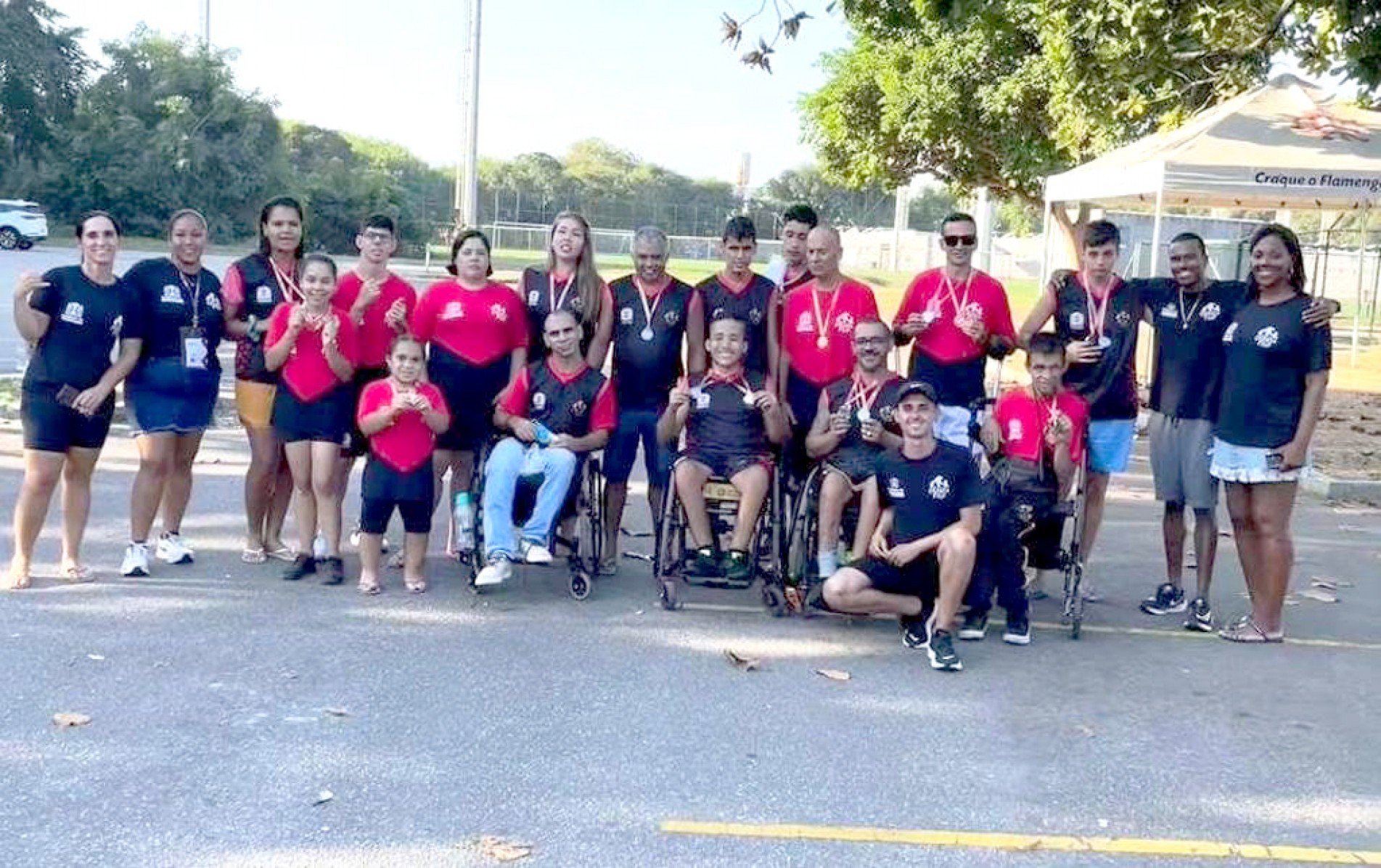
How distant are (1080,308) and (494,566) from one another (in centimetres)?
314

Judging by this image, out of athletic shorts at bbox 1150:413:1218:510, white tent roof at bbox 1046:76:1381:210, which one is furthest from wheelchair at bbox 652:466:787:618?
white tent roof at bbox 1046:76:1381:210

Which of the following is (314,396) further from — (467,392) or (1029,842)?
(1029,842)

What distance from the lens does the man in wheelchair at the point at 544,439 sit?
6.86 metres

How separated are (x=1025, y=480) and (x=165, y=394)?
13.7ft

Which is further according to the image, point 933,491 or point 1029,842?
point 933,491

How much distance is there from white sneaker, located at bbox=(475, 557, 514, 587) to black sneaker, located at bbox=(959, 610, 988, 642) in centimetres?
215

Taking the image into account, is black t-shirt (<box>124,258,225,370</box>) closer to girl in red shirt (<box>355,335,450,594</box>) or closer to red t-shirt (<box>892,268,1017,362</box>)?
girl in red shirt (<box>355,335,450,594</box>)

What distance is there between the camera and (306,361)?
711 centimetres

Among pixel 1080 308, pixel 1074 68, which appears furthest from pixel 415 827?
pixel 1074 68

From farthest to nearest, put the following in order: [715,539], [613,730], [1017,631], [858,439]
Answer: [715,539] < [858,439] < [1017,631] < [613,730]

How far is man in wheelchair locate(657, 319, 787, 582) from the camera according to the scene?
271 inches

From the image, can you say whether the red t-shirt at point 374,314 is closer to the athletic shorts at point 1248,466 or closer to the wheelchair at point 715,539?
the wheelchair at point 715,539

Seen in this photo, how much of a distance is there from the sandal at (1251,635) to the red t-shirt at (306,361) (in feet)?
14.7

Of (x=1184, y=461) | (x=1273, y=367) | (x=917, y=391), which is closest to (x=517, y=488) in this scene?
(x=917, y=391)
